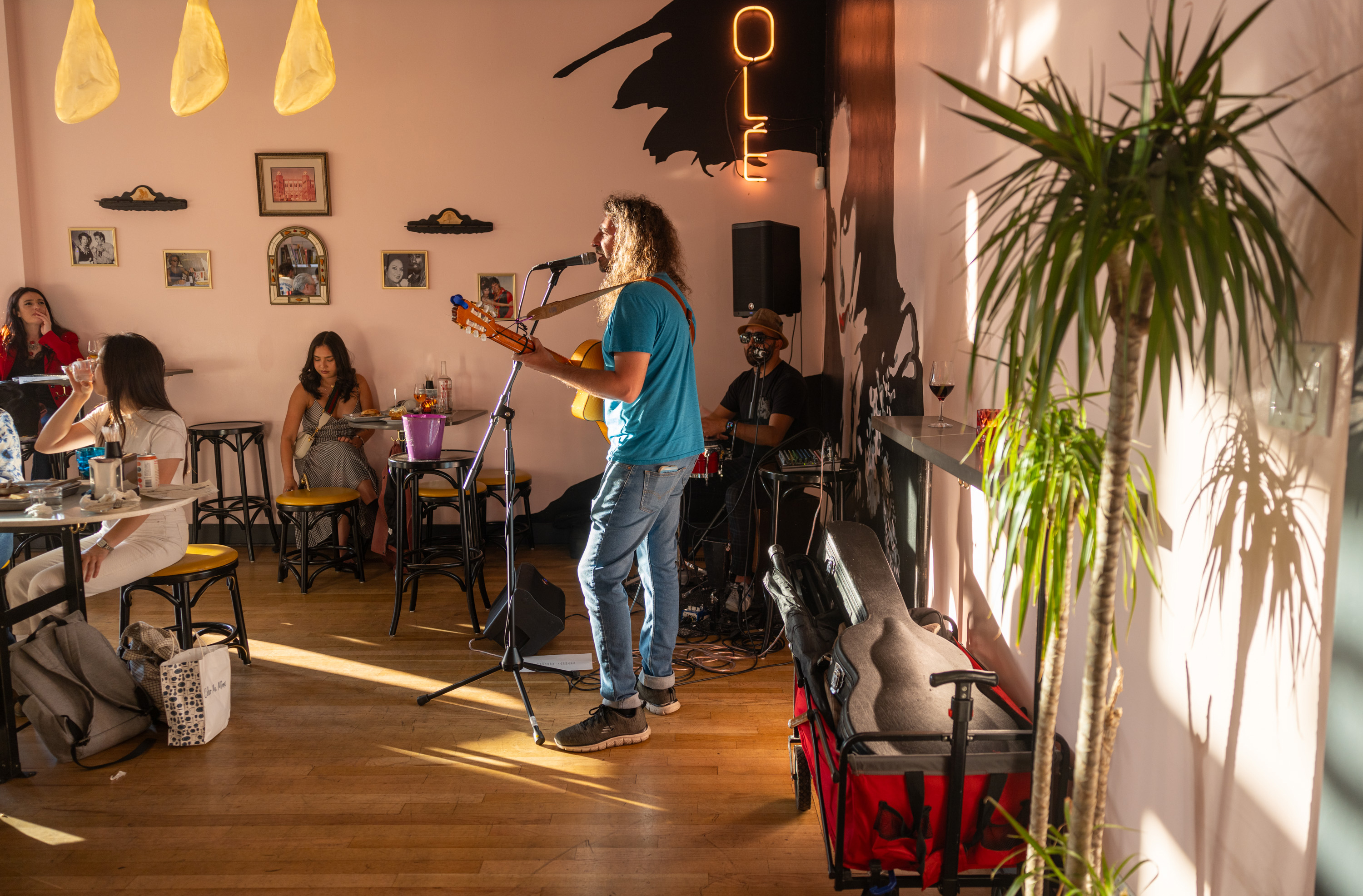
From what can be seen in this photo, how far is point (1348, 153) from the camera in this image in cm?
104

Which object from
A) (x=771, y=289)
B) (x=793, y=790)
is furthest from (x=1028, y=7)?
(x=771, y=289)


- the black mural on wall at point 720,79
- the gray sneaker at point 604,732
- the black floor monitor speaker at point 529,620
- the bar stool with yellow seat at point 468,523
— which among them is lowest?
the gray sneaker at point 604,732

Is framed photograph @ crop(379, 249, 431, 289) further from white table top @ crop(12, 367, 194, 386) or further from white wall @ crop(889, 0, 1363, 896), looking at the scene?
white wall @ crop(889, 0, 1363, 896)

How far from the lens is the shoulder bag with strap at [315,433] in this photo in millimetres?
5273

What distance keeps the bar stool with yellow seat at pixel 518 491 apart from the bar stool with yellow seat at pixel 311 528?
2.46 feet

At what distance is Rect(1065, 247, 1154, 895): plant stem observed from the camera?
971 millimetres

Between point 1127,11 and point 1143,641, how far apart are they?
1.14 m

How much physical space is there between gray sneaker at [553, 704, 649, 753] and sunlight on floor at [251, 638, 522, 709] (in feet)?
1.32

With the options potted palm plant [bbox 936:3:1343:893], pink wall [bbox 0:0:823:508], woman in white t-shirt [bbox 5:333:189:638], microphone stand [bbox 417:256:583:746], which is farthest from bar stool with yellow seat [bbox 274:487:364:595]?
potted palm plant [bbox 936:3:1343:893]

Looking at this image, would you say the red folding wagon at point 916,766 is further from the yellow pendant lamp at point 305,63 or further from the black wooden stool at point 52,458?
the black wooden stool at point 52,458

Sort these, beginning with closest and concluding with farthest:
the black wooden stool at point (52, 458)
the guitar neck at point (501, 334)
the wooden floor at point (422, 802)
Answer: the wooden floor at point (422, 802), the guitar neck at point (501, 334), the black wooden stool at point (52, 458)

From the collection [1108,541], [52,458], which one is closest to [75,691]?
[52,458]

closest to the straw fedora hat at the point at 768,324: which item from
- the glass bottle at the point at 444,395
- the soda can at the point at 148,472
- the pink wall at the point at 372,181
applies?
the pink wall at the point at 372,181

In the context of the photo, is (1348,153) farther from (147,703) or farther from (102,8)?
(102,8)
